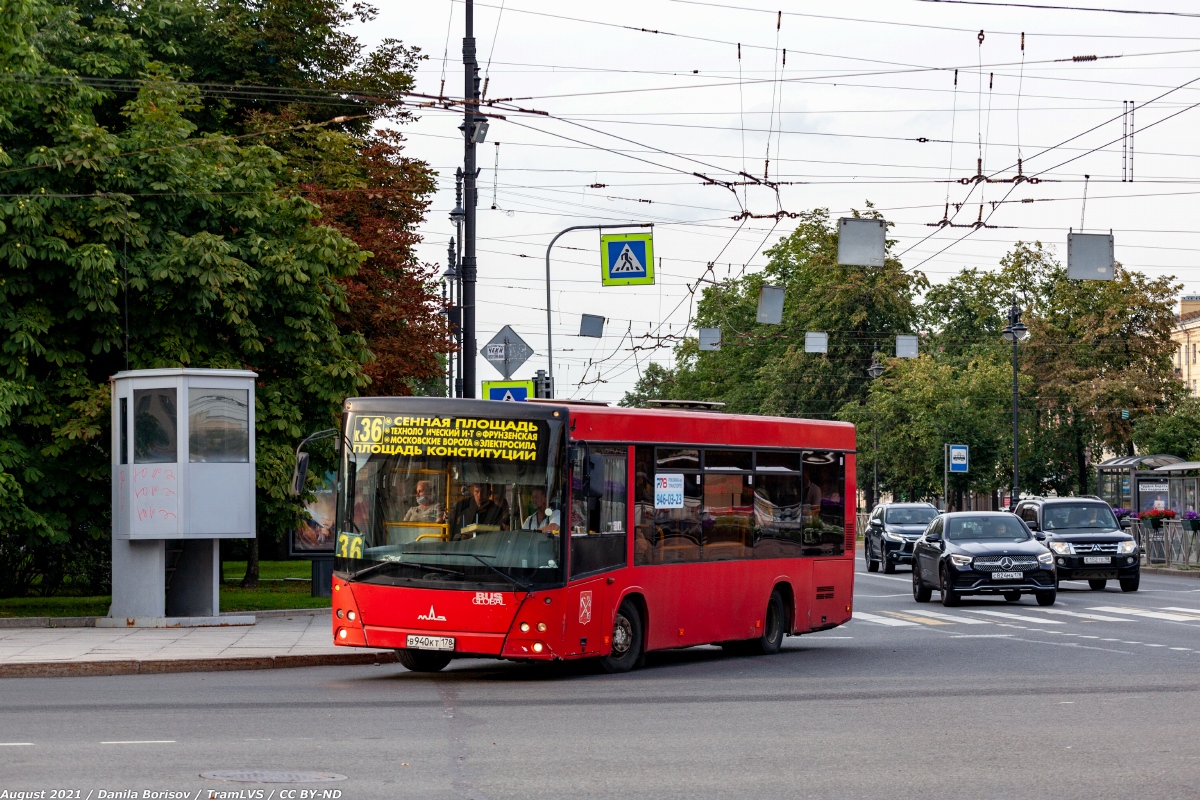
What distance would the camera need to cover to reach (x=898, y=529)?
148 ft

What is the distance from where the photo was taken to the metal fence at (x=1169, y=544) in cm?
4500

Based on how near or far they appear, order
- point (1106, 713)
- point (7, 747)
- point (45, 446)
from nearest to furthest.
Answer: point (7, 747), point (1106, 713), point (45, 446)

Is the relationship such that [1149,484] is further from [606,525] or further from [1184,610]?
[606,525]

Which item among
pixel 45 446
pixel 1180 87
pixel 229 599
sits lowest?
pixel 229 599

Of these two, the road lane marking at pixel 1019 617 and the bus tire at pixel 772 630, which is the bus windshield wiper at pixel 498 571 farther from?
the road lane marking at pixel 1019 617

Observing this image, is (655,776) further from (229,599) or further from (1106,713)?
(229,599)

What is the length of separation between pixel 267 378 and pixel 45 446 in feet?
14.1

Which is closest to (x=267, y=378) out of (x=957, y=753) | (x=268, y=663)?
(x=268, y=663)

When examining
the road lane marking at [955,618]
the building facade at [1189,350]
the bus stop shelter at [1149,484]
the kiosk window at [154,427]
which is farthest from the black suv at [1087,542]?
the building facade at [1189,350]

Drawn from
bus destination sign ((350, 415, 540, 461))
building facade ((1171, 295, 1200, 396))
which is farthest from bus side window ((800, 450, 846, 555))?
building facade ((1171, 295, 1200, 396))

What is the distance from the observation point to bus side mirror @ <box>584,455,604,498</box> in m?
16.4

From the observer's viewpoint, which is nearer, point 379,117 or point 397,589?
point 397,589

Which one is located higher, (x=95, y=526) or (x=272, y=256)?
(x=272, y=256)

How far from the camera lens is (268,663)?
17.8 metres
